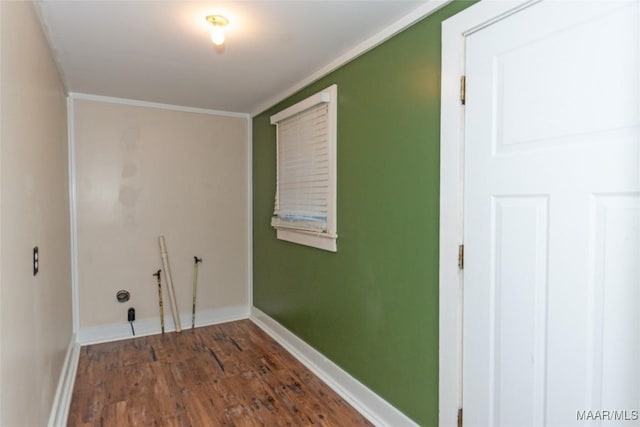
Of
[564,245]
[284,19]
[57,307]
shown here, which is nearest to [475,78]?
[564,245]

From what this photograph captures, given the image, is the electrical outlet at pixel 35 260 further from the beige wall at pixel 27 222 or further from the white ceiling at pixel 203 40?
the white ceiling at pixel 203 40

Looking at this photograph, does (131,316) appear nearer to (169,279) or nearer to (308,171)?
(169,279)

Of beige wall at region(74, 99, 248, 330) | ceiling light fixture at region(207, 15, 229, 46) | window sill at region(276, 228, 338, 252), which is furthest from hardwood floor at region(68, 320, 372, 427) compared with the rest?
ceiling light fixture at region(207, 15, 229, 46)

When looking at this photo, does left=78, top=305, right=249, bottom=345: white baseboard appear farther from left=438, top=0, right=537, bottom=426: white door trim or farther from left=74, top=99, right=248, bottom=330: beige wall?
left=438, top=0, right=537, bottom=426: white door trim

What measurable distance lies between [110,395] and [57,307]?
69 centimetres

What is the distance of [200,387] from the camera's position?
8.47 ft

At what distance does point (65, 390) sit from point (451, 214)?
104 inches

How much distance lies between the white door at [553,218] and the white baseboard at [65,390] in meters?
2.19

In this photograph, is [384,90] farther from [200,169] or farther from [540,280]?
[200,169]

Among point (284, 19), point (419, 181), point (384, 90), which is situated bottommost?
point (419, 181)

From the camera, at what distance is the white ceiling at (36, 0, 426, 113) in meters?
1.84

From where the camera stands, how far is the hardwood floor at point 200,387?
2229 millimetres

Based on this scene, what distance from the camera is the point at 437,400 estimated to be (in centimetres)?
181

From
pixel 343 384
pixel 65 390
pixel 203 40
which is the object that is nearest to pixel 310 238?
pixel 343 384
